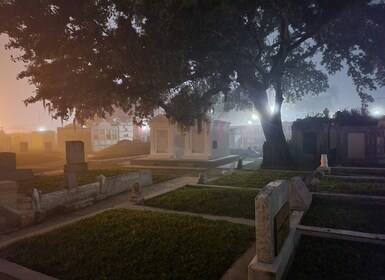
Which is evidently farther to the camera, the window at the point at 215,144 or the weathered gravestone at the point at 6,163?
the window at the point at 215,144

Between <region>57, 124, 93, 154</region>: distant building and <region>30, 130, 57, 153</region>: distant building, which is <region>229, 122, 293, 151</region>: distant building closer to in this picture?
<region>57, 124, 93, 154</region>: distant building

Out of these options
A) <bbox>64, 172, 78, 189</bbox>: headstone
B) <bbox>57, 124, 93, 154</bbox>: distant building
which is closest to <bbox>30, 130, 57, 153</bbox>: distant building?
<bbox>57, 124, 93, 154</bbox>: distant building

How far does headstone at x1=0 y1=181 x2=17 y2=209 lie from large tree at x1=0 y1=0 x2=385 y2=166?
21.6ft

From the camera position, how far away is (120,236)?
22.0 feet

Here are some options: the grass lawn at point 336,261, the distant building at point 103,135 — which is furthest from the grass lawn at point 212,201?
the distant building at point 103,135

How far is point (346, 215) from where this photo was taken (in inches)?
304

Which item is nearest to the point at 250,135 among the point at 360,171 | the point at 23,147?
the point at 360,171

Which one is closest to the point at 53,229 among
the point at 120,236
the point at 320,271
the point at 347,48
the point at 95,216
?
the point at 95,216

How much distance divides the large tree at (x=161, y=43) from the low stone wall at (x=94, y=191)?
4749 mm

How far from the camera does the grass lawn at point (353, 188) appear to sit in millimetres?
10250

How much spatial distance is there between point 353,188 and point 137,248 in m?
9.22

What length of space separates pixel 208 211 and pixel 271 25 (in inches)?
557

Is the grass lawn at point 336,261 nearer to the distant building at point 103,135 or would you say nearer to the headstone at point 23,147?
the distant building at point 103,135

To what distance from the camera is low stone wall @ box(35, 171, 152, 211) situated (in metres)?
9.90
